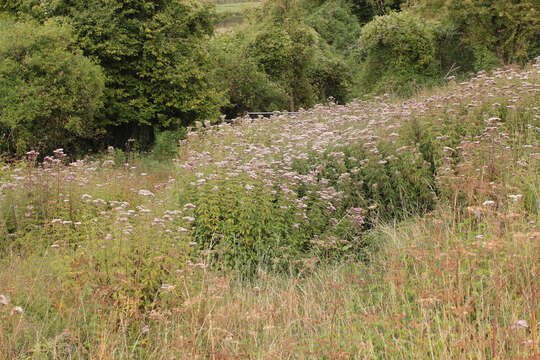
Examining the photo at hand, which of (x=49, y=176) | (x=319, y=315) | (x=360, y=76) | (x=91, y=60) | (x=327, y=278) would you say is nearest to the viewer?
(x=319, y=315)

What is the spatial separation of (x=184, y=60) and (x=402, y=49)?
1188 cm

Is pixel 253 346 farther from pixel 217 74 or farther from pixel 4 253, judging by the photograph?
pixel 217 74

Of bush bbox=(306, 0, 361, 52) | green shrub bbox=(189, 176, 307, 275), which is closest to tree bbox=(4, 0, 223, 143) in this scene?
green shrub bbox=(189, 176, 307, 275)

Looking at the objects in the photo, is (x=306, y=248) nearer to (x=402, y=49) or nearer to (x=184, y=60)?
(x=184, y=60)

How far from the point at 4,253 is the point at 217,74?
16.0 m

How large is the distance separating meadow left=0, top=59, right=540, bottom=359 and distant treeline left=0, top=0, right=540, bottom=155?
3.82m

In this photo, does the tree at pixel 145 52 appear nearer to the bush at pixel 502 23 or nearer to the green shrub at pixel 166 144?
the green shrub at pixel 166 144

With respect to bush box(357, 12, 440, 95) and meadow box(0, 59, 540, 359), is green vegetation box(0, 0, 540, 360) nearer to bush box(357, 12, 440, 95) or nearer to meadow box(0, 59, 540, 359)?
meadow box(0, 59, 540, 359)

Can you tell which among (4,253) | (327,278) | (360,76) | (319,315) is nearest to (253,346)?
(319,315)

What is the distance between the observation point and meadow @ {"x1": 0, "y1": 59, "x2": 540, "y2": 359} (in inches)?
126

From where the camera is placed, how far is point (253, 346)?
10.9ft

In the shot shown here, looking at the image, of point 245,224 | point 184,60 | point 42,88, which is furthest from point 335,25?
point 245,224

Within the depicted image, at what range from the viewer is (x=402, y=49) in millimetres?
23188

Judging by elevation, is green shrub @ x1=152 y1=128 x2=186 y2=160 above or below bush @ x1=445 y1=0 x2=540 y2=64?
below
